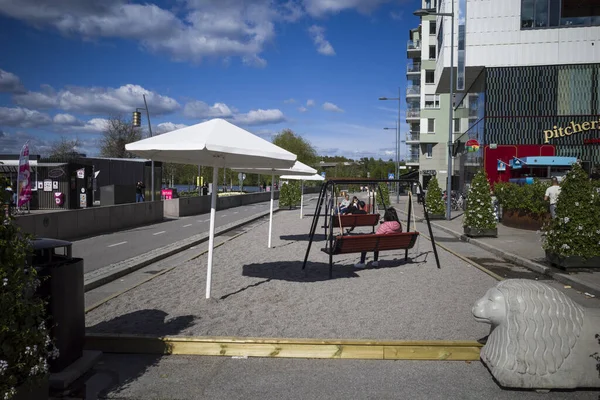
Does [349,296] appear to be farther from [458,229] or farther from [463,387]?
[458,229]

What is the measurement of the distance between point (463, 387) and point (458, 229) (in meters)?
16.4

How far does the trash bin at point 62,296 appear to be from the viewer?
4.15 m

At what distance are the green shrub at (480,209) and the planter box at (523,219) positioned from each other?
3086 millimetres

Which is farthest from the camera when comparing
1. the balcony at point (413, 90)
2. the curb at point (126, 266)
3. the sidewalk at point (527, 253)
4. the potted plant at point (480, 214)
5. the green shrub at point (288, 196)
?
the balcony at point (413, 90)

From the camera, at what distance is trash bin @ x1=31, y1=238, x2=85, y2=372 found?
4.15 m

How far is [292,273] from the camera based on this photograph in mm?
9664

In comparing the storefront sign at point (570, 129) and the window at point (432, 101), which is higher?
the window at point (432, 101)

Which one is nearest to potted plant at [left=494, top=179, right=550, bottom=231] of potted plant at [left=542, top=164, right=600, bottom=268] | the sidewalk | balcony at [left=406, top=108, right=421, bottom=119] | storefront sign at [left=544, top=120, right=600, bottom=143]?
the sidewalk

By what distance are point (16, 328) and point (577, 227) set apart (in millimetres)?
9551

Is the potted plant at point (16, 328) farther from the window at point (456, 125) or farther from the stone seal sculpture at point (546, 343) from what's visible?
the window at point (456, 125)

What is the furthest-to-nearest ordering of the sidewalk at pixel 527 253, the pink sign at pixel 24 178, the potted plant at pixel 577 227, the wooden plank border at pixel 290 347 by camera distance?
the pink sign at pixel 24 178
the potted plant at pixel 577 227
the sidewalk at pixel 527 253
the wooden plank border at pixel 290 347

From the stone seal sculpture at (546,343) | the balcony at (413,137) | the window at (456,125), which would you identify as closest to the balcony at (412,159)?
the balcony at (413,137)

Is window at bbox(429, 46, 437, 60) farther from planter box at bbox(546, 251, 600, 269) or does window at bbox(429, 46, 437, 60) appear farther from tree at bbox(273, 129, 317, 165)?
planter box at bbox(546, 251, 600, 269)

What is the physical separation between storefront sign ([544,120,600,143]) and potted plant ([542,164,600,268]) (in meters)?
22.9
